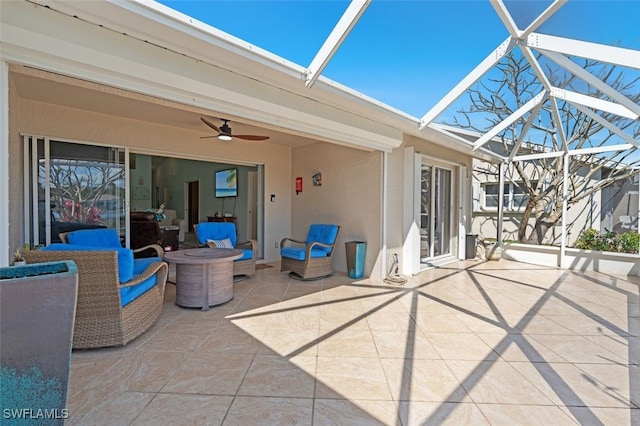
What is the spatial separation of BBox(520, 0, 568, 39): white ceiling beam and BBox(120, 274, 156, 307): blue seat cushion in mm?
4497

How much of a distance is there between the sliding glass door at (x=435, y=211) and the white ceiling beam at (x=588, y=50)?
2763 millimetres

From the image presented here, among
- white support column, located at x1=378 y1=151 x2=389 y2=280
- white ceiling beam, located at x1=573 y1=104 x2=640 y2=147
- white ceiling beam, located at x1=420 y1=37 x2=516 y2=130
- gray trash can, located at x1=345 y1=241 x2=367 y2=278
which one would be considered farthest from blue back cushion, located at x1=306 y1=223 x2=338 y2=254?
white ceiling beam, located at x1=573 y1=104 x2=640 y2=147

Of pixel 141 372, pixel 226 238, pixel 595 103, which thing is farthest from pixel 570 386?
pixel 226 238

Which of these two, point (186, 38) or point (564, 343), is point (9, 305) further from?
point (564, 343)

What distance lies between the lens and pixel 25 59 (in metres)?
1.91

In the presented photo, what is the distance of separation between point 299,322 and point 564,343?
2465 millimetres

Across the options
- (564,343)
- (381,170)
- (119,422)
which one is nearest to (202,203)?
(381,170)

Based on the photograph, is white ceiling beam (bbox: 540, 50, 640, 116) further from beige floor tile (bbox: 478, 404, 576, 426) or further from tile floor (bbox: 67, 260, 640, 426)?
beige floor tile (bbox: 478, 404, 576, 426)

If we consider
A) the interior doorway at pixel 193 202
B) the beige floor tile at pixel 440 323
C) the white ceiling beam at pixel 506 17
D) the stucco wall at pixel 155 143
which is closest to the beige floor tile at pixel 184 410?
the beige floor tile at pixel 440 323

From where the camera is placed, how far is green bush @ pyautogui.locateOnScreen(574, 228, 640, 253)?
5562 millimetres

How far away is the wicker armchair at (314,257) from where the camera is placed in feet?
15.8

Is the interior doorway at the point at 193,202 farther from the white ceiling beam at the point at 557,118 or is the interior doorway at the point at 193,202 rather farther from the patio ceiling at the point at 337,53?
the white ceiling beam at the point at 557,118

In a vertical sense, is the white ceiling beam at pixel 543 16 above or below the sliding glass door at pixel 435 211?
above

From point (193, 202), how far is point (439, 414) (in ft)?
34.5
